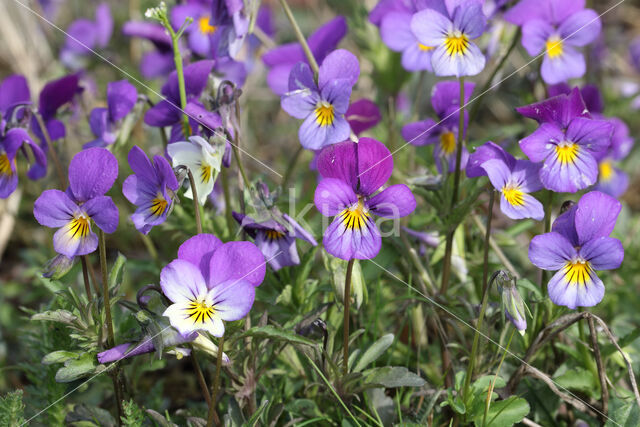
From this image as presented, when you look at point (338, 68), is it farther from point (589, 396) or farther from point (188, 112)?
point (589, 396)

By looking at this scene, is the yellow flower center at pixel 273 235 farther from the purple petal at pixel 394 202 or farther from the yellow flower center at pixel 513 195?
the yellow flower center at pixel 513 195

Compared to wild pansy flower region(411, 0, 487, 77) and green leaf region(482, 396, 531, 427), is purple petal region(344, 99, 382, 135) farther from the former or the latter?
green leaf region(482, 396, 531, 427)

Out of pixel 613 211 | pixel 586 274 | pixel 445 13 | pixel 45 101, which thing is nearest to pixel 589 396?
pixel 586 274

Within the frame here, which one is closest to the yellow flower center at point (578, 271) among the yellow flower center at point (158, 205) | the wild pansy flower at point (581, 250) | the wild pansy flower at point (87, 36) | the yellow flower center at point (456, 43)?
the wild pansy flower at point (581, 250)

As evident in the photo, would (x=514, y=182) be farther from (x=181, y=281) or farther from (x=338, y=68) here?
(x=181, y=281)

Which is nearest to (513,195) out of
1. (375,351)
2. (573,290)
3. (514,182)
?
(514,182)
